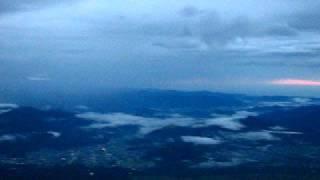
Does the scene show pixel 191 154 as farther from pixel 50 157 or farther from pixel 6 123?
pixel 6 123

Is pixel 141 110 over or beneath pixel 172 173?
over

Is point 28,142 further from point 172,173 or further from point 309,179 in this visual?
point 309,179

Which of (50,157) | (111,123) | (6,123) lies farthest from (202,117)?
(6,123)

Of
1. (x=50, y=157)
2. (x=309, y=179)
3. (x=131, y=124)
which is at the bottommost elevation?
(x=309, y=179)

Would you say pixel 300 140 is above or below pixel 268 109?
below

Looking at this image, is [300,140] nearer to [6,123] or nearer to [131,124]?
[131,124]

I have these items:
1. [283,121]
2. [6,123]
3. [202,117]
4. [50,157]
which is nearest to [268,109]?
[283,121]

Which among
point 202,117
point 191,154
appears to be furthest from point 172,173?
point 202,117
